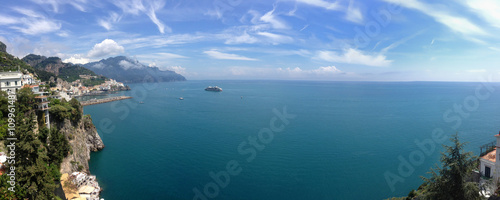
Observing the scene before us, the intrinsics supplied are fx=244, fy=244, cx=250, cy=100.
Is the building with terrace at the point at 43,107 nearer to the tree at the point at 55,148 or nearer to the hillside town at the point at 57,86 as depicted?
the tree at the point at 55,148

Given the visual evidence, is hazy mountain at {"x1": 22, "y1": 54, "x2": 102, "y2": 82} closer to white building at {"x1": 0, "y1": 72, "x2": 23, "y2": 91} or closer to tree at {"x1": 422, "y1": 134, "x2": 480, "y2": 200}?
white building at {"x1": 0, "y1": 72, "x2": 23, "y2": 91}

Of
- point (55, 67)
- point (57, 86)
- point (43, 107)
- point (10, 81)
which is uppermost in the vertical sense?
point (55, 67)

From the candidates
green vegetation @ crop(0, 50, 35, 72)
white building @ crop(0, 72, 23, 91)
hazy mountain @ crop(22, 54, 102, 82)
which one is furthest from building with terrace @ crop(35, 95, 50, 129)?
hazy mountain @ crop(22, 54, 102, 82)

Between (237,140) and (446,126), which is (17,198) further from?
(446,126)

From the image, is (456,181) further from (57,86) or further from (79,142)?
(57,86)

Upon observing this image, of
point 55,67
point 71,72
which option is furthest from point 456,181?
point 55,67

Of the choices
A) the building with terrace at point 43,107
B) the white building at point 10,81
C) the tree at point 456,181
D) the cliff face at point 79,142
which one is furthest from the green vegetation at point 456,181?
the white building at point 10,81
